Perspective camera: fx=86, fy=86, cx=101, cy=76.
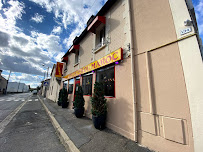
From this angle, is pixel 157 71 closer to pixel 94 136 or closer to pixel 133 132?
pixel 133 132

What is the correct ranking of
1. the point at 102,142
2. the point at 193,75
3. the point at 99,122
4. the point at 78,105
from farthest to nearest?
the point at 78,105 < the point at 99,122 < the point at 102,142 < the point at 193,75

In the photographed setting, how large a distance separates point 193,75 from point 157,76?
2.58 ft

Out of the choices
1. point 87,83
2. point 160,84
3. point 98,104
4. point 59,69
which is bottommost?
point 98,104

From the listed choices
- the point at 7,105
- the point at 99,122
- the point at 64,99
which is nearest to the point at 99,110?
the point at 99,122

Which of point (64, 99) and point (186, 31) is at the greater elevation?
point (186, 31)

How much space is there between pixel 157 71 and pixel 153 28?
1547mm

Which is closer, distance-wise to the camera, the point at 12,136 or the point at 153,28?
the point at 153,28

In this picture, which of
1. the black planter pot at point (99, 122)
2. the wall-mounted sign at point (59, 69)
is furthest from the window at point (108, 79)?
the wall-mounted sign at point (59, 69)

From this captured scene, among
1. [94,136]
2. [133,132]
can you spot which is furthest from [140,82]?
[94,136]

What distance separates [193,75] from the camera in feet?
6.92

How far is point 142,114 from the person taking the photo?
9.43 feet

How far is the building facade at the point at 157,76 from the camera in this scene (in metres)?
2.12

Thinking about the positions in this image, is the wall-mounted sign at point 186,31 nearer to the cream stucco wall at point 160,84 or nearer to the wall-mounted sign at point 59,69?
the cream stucco wall at point 160,84

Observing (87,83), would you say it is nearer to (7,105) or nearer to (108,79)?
(108,79)
